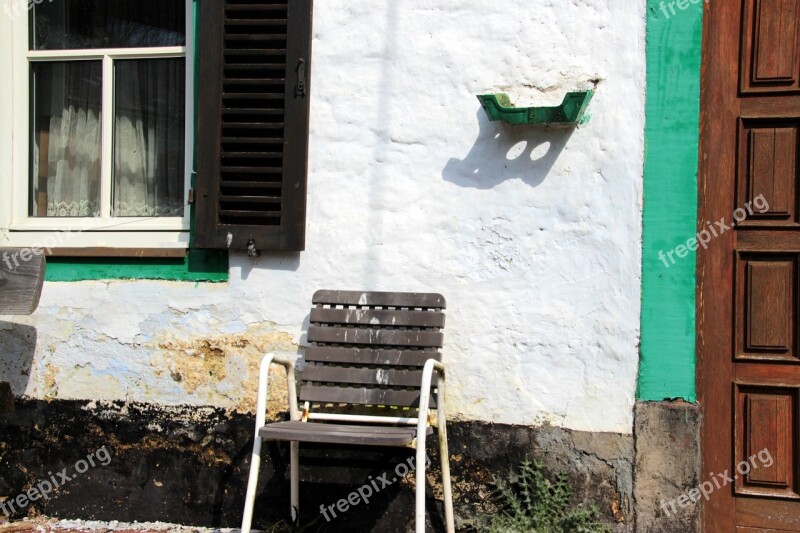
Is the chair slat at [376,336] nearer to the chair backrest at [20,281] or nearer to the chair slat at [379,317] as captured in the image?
the chair slat at [379,317]

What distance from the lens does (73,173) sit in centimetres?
408

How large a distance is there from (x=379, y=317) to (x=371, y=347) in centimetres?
13

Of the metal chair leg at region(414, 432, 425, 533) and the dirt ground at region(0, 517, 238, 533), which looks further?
the dirt ground at region(0, 517, 238, 533)

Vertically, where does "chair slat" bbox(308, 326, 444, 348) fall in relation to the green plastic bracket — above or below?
below

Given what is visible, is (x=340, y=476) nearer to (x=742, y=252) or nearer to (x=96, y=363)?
(x=96, y=363)

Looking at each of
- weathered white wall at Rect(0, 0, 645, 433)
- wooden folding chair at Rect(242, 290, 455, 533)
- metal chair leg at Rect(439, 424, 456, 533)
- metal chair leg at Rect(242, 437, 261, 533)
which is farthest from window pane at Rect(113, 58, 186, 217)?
metal chair leg at Rect(439, 424, 456, 533)

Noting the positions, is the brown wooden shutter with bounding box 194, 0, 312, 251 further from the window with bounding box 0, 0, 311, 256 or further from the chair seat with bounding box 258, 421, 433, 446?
the chair seat with bounding box 258, 421, 433, 446

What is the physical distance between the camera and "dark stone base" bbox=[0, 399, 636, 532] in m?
3.34

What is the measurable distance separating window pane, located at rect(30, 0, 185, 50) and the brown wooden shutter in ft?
1.15

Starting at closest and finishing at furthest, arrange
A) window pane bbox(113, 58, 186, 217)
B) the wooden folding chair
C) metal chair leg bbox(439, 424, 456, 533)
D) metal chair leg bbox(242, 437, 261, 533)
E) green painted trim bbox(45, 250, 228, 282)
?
1. metal chair leg bbox(242, 437, 261, 533)
2. metal chair leg bbox(439, 424, 456, 533)
3. the wooden folding chair
4. green painted trim bbox(45, 250, 228, 282)
5. window pane bbox(113, 58, 186, 217)

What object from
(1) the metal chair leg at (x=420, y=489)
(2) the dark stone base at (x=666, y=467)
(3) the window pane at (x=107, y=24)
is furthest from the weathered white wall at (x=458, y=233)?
(3) the window pane at (x=107, y=24)

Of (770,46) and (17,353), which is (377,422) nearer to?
(17,353)

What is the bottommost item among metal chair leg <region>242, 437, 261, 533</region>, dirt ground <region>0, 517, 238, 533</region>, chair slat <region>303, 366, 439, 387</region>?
dirt ground <region>0, 517, 238, 533</region>

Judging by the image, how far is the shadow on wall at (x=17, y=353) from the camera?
382cm
